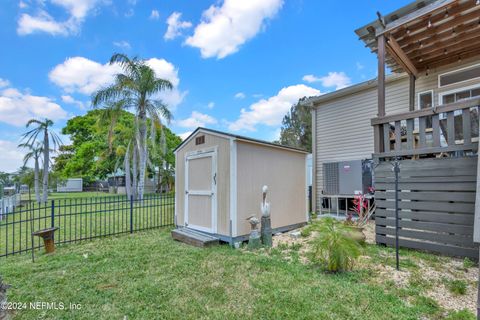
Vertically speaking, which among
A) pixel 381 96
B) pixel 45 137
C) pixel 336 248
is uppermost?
pixel 45 137

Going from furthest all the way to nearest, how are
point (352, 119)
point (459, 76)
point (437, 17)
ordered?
point (352, 119) < point (459, 76) < point (437, 17)

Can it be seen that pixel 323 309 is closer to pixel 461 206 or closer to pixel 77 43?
pixel 461 206

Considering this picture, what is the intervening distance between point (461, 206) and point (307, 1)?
6.67 m

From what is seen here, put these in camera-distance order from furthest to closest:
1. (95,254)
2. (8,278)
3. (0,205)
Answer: (0,205), (95,254), (8,278)

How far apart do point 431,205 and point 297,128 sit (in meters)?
17.5

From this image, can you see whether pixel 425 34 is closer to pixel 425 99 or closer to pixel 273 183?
pixel 425 99

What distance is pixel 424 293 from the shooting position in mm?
2688

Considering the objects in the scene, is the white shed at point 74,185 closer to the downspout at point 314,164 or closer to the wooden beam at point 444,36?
the downspout at point 314,164

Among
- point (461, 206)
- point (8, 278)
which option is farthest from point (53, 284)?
point (461, 206)

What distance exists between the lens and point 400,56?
17.6 ft

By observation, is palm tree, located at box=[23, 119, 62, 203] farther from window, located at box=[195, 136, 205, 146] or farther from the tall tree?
the tall tree

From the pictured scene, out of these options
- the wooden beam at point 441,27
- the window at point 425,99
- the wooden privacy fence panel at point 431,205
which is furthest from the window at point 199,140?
the window at point 425,99

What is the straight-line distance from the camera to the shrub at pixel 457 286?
2.68 m

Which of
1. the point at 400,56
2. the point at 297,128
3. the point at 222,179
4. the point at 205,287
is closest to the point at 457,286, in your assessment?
the point at 205,287
